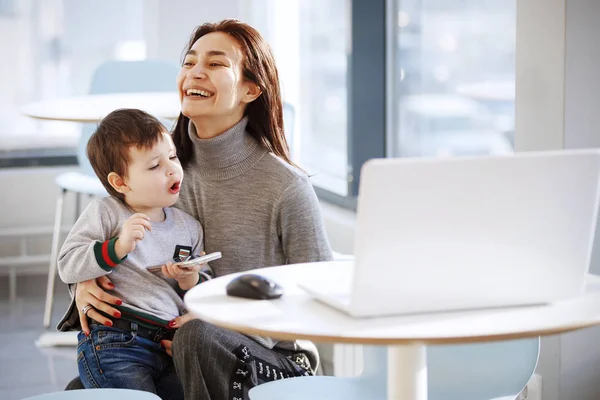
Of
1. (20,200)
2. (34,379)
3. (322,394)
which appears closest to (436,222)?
(322,394)

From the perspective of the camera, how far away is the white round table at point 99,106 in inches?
139

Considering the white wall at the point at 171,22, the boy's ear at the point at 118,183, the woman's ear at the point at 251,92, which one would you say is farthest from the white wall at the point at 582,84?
the white wall at the point at 171,22

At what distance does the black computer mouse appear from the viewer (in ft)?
4.80

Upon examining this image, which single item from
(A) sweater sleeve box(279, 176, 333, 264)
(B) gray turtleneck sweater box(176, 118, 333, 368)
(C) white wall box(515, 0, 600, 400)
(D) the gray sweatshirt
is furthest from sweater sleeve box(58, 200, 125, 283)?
(C) white wall box(515, 0, 600, 400)

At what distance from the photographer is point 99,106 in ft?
12.5

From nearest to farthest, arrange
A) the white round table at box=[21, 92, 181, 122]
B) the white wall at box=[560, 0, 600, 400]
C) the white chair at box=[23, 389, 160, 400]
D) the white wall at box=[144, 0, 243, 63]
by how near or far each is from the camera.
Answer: the white chair at box=[23, 389, 160, 400], the white wall at box=[560, 0, 600, 400], the white round table at box=[21, 92, 181, 122], the white wall at box=[144, 0, 243, 63]

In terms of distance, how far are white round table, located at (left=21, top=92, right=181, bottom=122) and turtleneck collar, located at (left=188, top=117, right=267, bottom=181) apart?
4.31 ft

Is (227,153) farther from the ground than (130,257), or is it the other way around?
(227,153)

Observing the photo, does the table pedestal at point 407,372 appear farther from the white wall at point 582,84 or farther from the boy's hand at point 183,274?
the white wall at point 582,84

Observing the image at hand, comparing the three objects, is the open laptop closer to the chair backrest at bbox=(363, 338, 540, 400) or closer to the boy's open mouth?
the chair backrest at bbox=(363, 338, 540, 400)

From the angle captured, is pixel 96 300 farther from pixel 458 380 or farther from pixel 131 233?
pixel 458 380

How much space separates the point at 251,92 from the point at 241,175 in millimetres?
184

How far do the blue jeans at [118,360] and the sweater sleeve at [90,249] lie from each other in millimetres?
121

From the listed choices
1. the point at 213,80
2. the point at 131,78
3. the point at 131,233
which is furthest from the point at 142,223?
the point at 131,78
